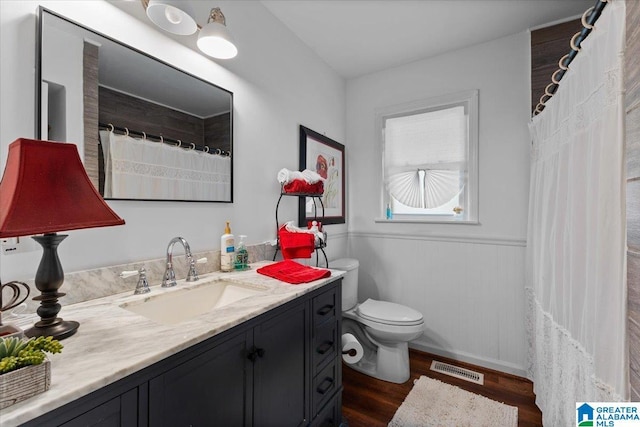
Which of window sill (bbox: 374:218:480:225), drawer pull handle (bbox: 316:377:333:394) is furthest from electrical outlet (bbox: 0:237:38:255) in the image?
window sill (bbox: 374:218:480:225)

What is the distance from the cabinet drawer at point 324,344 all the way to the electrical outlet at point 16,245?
111cm

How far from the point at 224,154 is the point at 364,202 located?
1.58 meters

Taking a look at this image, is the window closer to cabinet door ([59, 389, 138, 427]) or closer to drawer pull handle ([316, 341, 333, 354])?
drawer pull handle ([316, 341, 333, 354])

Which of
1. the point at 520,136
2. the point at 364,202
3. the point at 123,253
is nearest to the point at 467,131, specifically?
the point at 520,136

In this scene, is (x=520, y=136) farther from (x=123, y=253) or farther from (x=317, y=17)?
(x=123, y=253)

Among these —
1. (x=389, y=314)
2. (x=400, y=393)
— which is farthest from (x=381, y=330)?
(x=400, y=393)

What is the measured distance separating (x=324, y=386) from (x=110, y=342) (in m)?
1.07

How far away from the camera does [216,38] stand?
1.25m

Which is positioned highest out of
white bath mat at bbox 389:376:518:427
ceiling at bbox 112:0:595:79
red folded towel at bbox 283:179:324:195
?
ceiling at bbox 112:0:595:79

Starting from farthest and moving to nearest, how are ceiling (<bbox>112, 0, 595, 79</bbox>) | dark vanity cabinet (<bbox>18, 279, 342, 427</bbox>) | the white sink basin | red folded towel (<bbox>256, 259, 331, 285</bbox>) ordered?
ceiling (<bbox>112, 0, 595, 79</bbox>) → red folded towel (<bbox>256, 259, 331, 285</bbox>) → the white sink basin → dark vanity cabinet (<bbox>18, 279, 342, 427</bbox>)

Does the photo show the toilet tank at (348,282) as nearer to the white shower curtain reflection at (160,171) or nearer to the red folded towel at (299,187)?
the red folded towel at (299,187)

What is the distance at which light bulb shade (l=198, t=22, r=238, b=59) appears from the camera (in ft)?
4.08

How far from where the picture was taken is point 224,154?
5.04 feet

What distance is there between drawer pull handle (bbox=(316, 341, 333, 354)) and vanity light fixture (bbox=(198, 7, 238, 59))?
1.50 metres
